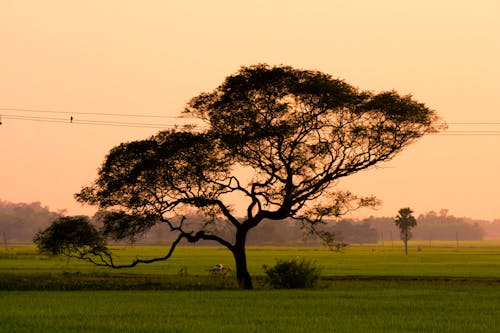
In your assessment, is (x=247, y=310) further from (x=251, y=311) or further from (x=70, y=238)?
(x=70, y=238)

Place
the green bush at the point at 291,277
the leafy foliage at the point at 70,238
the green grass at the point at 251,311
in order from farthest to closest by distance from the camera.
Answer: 1. the leafy foliage at the point at 70,238
2. the green bush at the point at 291,277
3. the green grass at the point at 251,311

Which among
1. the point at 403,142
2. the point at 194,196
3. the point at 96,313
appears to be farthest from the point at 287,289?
the point at 96,313

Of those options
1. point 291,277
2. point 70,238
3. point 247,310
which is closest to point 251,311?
point 247,310

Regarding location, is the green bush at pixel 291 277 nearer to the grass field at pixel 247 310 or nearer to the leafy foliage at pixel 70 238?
the grass field at pixel 247 310

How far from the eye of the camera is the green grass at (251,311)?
34344mm

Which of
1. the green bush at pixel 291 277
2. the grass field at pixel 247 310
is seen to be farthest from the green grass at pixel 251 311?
the green bush at pixel 291 277

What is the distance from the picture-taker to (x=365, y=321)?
3678 centimetres

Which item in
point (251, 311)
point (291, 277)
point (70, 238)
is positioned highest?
point (70, 238)

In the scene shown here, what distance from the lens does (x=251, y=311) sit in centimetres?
4134

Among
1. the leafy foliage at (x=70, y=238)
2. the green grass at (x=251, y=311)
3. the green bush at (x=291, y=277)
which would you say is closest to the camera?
the green grass at (x=251, y=311)

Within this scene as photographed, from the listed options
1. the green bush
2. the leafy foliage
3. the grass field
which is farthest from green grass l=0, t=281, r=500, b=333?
the leafy foliage

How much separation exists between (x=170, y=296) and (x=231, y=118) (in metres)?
16.0

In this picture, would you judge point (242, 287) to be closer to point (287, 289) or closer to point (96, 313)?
point (287, 289)

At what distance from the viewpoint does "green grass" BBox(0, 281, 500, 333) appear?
113 ft
